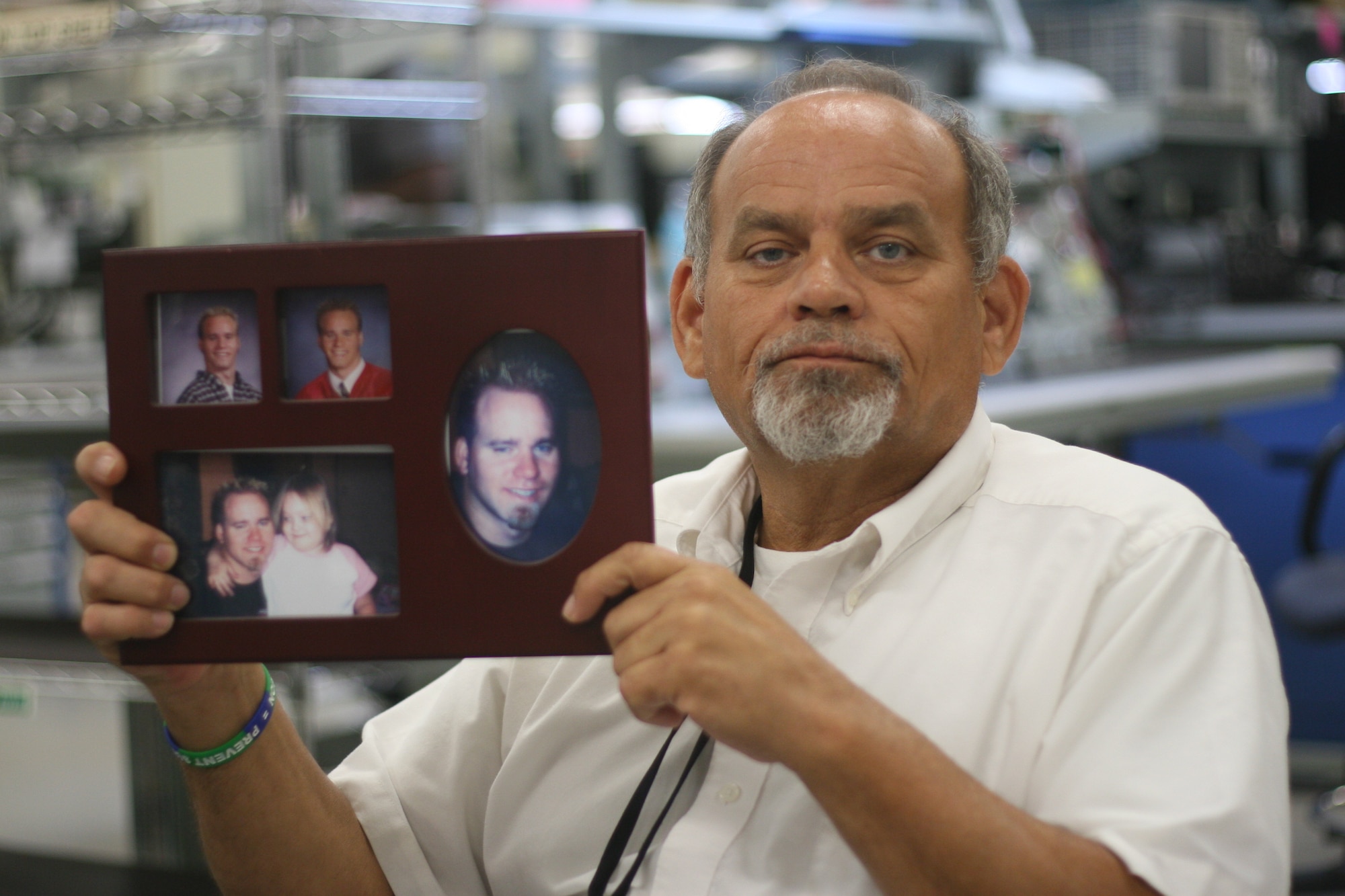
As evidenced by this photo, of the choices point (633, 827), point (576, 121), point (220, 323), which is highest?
point (576, 121)

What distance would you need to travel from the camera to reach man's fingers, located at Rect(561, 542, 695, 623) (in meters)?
0.80

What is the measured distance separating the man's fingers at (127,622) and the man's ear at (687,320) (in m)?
0.63

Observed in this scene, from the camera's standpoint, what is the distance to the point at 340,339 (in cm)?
85

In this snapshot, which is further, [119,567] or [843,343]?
[843,343]

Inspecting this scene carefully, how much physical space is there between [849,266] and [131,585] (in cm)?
64

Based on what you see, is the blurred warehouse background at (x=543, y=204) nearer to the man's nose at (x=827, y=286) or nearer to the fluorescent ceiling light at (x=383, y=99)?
the fluorescent ceiling light at (x=383, y=99)

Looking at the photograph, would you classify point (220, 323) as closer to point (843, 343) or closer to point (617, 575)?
point (617, 575)

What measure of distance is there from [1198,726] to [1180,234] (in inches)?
174

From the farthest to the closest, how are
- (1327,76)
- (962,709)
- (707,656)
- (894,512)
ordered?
(1327,76)
(894,512)
(962,709)
(707,656)

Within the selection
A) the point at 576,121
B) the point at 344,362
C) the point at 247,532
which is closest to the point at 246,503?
the point at 247,532

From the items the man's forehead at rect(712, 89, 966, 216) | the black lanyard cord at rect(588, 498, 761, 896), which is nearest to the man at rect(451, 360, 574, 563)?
the black lanyard cord at rect(588, 498, 761, 896)

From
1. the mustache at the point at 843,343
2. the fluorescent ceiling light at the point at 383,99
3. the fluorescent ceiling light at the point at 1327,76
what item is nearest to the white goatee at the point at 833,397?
the mustache at the point at 843,343

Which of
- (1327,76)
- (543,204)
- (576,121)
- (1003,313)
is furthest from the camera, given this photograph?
(1327,76)

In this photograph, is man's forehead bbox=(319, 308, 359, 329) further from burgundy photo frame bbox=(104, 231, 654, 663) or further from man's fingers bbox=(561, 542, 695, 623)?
man's fingers bbox=(561, 542, 695, 623)
